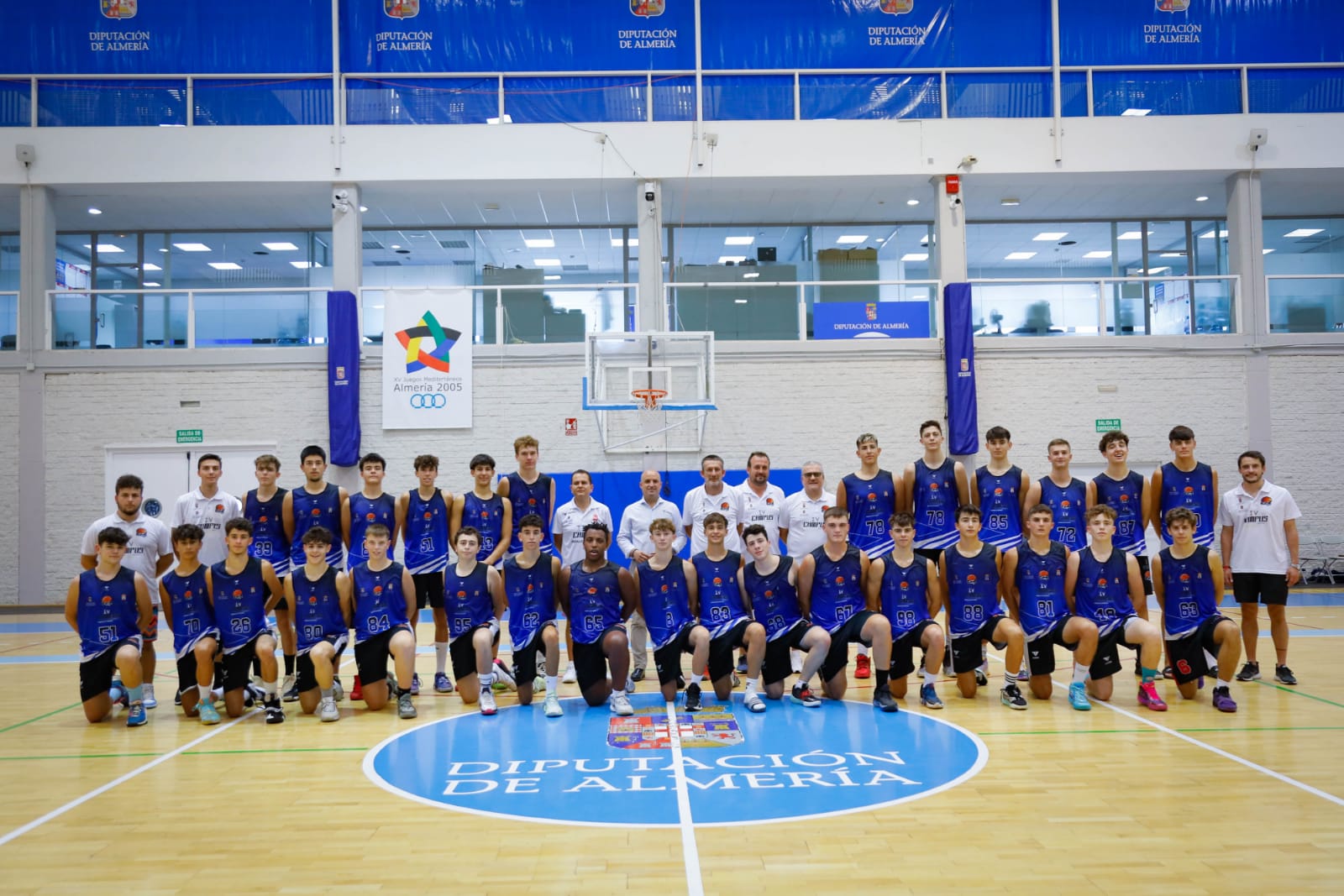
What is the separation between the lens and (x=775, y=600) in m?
6.82

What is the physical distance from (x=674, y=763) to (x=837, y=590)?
6.70 feet

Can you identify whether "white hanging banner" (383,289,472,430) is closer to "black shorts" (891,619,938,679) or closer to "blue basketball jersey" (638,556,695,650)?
"blue basketball jersey" (638,556,695,650)

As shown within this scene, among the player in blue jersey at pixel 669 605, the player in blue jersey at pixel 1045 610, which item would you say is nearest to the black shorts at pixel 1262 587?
the player in blue jersey at pixel 1045 610

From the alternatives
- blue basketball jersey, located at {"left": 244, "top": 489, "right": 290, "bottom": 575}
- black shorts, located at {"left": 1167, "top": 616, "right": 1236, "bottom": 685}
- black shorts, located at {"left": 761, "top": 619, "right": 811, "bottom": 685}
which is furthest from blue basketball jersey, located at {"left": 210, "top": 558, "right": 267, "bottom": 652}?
black shorts, located at {"left": 1167, "top": 616, "right": 1236, "bottom": 685}

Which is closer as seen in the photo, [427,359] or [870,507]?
[870,507]

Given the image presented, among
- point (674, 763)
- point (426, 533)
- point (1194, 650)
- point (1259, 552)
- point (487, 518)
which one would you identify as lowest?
point (674, 763)

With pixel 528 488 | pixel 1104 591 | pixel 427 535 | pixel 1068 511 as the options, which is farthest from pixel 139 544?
pixel 1068 511

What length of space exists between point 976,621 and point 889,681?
748mm

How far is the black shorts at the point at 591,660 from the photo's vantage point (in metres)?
6.72

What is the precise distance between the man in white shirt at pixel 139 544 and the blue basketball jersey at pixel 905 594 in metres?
5.18

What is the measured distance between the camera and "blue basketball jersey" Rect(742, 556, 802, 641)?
6.81 m

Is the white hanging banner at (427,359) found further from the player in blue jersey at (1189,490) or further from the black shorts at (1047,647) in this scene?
the player in blue jersey at (1189,490)

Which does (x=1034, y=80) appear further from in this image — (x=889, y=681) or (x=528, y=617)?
(x=528, y=617)

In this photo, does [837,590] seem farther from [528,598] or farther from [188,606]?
[188,606]
